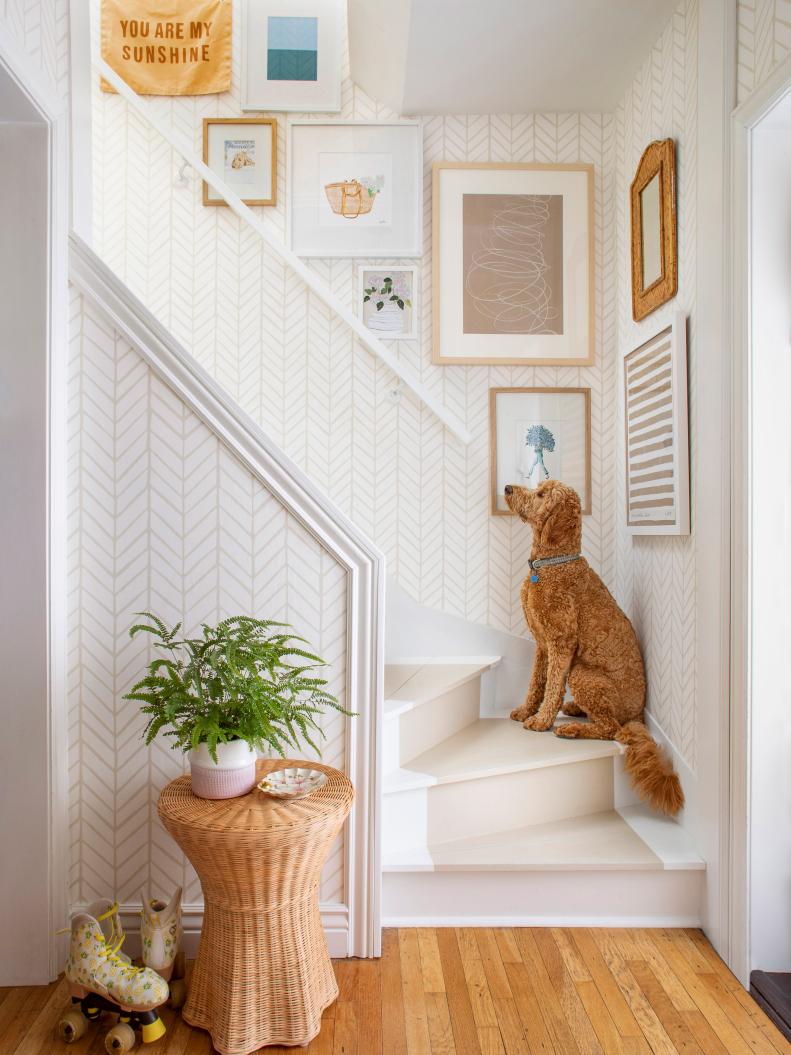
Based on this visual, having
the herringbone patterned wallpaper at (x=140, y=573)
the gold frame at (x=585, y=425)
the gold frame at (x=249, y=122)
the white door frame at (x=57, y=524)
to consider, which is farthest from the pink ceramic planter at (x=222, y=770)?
the gold frame at (x=249, y=122)

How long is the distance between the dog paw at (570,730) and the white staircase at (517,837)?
29 millimetres

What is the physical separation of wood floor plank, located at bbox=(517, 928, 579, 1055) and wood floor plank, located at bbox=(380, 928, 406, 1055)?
0.97 feet

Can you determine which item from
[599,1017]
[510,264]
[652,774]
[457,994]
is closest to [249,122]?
[510,264]

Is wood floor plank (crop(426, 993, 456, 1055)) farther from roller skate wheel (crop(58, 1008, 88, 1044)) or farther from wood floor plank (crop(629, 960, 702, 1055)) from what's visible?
roller skate wheel (crop(58, 1008, 88, 1044))

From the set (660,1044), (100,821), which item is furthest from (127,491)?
(660,1044)

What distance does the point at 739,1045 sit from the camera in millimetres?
1537

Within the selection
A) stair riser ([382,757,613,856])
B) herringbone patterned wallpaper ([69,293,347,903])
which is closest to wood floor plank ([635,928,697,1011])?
stair riser ([382,757,613,856])

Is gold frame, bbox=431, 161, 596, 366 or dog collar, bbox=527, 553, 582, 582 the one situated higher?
gold frame, bbox=431, 161, 596, 366

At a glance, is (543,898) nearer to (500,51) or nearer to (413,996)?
(413,996)

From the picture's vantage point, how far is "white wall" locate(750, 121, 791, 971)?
1.76 metres

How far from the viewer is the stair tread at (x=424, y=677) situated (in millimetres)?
2305

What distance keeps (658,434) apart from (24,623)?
1.78m

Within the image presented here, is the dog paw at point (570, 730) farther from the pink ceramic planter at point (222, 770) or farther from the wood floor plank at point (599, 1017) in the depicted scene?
the pink ceramic planter at point (222, 770)

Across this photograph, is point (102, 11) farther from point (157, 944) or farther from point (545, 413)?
point (157, 944)
